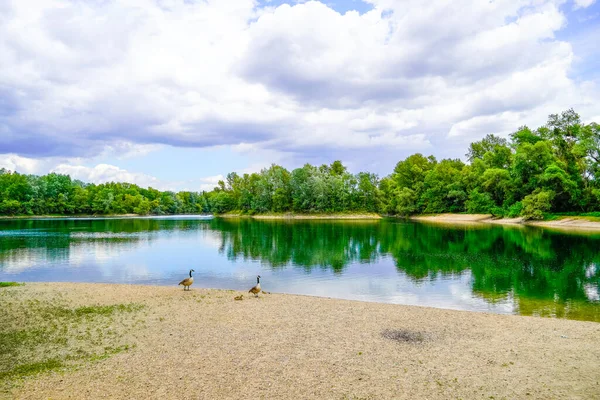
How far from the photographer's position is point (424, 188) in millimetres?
115875

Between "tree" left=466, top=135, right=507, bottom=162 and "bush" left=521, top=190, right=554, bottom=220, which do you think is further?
"tree" left=466, top=135, right=507, bottom=162

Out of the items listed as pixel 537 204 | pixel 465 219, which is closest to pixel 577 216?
pixel 537 204

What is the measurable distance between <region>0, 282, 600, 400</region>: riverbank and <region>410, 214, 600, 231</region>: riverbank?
66.7 metres

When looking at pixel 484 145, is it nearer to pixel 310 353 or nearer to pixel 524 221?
pixel 524 221

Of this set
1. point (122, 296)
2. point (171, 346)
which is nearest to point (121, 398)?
point (171, 346)

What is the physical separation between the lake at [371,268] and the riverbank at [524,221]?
2216 centimetres

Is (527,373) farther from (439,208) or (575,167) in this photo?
(439,208)

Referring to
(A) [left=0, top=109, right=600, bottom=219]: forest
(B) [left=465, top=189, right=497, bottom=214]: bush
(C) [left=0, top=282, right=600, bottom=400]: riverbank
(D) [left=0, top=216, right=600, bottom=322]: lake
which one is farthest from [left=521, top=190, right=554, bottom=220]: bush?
(C) [left=0, top=282, right=600, bottom=400]: riverbank

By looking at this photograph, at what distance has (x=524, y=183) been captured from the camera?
287ft

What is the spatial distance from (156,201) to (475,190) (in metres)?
146

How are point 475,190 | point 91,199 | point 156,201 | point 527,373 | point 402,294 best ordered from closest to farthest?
point 527,373 < point 402,294 < point 475,190 < point 91,199 < point 156,201

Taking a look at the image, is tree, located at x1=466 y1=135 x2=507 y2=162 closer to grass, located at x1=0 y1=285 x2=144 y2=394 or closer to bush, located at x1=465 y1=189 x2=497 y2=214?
bush, located at x1=465 y1=189 x2=497 y2=214

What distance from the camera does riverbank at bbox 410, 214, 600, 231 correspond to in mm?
69250

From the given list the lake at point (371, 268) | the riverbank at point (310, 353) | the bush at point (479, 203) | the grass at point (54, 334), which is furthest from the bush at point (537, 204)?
the grass at point (54, 334)
